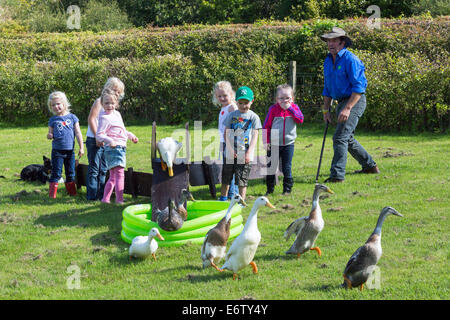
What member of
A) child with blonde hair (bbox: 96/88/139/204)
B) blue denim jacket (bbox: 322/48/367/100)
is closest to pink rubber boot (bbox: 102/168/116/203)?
child with blonde hair (bbox: 96/88/139/204)

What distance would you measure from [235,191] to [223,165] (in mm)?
509

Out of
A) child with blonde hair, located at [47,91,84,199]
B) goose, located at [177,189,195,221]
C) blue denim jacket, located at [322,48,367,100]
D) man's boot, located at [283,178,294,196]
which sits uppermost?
blue denim jacket, located at [322,48,367,100]

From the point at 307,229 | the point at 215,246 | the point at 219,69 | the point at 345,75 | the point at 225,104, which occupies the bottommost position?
the point at 215,246

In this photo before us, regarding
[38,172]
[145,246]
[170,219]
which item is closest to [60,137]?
[38,172]

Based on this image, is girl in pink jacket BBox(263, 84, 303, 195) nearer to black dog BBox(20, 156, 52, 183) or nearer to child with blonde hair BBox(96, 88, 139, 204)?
child with blonde hair BBox(96, 88, 139, 204)

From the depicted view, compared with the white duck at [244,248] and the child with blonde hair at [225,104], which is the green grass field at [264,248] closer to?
the white duck at [244,248]

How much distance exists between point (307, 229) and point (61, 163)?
4717 millimetres

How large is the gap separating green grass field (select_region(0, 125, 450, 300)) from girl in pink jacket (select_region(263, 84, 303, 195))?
298 millimetres

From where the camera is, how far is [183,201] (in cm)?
671

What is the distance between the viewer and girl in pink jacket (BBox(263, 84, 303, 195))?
8148mm

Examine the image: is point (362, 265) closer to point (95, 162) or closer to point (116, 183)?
point (116, 183)

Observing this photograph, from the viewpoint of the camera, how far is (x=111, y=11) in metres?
32.8

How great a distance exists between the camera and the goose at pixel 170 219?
6113 millimetres
